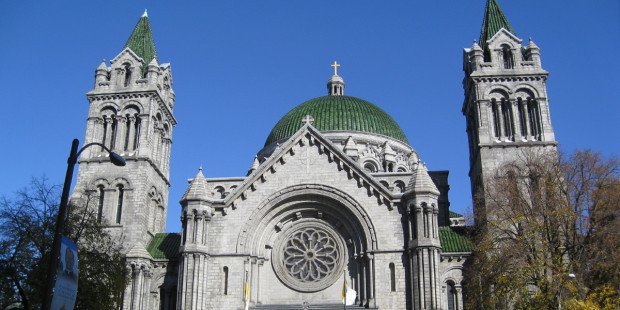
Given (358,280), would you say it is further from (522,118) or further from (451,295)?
(522,118)

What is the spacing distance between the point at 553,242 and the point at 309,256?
13.5 m

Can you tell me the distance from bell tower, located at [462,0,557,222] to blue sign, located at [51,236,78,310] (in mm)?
28915

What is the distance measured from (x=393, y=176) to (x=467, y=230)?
7437 mm

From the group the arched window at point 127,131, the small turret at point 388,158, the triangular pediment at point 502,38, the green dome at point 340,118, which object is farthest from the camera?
the green dome at point 340,118

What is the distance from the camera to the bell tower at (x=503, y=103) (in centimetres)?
4325

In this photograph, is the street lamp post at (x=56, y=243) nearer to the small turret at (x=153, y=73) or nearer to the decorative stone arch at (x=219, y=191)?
the decorative stone arch at (x=219, y=191)

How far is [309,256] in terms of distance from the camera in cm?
3853

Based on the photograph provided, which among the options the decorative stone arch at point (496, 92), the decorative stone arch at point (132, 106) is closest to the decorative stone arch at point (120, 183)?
the decorative stone arch at point (132, 106)

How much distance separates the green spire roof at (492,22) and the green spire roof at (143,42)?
25.1 metres

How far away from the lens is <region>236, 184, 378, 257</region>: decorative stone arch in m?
37.7

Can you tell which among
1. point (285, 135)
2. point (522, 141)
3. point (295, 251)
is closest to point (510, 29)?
point (522, 141)

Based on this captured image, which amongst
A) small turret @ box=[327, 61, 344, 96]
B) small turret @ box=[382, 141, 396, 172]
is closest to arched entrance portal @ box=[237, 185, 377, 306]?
small turret @ box=[382, 141, 396, 172]

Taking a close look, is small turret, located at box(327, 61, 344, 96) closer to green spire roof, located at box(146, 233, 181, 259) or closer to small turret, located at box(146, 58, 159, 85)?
small turret, located at box(146, 58, 159, 85)

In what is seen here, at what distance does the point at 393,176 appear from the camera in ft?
149
